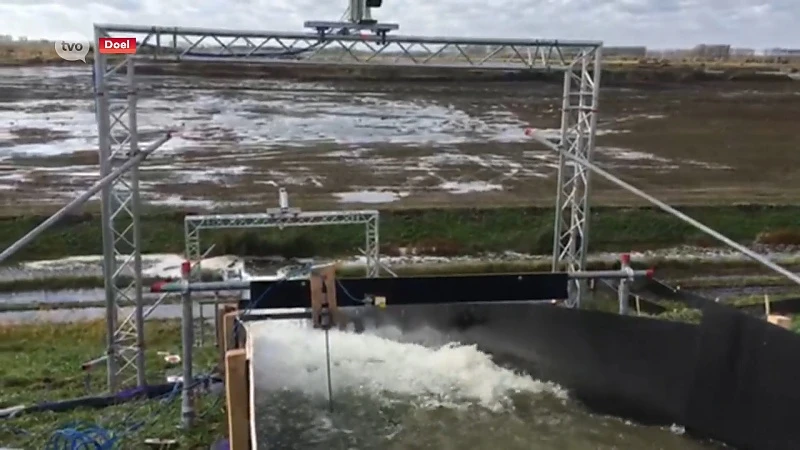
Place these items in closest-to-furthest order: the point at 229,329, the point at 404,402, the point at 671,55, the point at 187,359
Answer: the point at 187,359 < the point at 229,329 < the point at 404,402 < the point at 671,55

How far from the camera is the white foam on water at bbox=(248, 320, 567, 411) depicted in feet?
32.8

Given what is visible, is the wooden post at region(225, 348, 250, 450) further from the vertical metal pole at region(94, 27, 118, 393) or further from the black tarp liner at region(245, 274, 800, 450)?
the vertical metal pole at region(94, 27, 118, 393)

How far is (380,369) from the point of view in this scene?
1048cm

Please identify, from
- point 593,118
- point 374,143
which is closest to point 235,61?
point 593,118

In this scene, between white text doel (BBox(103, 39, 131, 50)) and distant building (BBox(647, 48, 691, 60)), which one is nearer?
white text doel (BBox(103, 39, 131, 50))

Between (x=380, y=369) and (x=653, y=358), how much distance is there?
3.44 metres

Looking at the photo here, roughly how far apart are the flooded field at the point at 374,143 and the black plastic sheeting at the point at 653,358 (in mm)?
14893

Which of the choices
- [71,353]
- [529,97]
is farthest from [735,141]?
[71,353]

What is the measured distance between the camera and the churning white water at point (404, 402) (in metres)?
8.93

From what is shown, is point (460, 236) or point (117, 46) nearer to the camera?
point (117, 46)

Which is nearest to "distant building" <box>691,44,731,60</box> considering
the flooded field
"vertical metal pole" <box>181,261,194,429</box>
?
the flooded field

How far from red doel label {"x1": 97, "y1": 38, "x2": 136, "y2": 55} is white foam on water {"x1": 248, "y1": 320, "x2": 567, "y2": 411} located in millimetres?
3957

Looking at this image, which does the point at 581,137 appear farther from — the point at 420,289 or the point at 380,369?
the point at 380,369

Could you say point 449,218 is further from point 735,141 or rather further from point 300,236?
point 735,141
